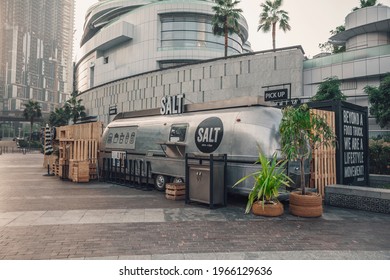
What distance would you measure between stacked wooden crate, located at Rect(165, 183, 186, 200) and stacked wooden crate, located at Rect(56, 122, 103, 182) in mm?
6013

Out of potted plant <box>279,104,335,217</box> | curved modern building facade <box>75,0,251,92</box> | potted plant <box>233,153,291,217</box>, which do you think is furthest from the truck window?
curved modern building facade <box>75,0,251,92</box>

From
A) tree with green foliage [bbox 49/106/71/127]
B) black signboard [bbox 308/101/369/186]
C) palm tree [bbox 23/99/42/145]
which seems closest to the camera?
black signboard [bbox 308/101/369/186]

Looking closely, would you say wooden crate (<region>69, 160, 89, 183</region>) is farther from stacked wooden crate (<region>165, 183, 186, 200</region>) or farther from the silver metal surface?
stacked wooden crate (<region>165, 183, 186, 200</region>)

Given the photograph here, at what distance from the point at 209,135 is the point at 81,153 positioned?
310 inches

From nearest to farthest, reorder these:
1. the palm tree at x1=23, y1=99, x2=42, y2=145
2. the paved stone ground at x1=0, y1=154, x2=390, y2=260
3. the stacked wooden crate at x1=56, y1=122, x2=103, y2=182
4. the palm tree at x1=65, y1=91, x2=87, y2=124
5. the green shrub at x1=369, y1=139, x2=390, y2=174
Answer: the paved stone ground at x1=0, y1=154, x2=390, y2=260, the green shrub at x1=369, y1=139, x2=390, y2=174, the stacked wooden crate at x1=56, y1=122, x2=103, y2=182, the palm tree at x1=65, y1=91, x2=87, y2=124, the palm tree at x1=23, y1=99, x2=42, y2=145

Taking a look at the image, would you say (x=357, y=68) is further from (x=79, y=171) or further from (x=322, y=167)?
(x=79, y=171)

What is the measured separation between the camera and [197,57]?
49625mm

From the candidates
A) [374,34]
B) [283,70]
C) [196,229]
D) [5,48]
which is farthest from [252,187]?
[5,48]

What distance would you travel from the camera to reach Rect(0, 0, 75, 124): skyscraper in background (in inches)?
5285

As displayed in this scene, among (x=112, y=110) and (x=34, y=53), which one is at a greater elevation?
(x=34, y=53)

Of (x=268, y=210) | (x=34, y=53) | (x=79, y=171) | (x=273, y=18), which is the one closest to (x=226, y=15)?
(x=273, y=18)

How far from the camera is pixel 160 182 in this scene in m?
11.7

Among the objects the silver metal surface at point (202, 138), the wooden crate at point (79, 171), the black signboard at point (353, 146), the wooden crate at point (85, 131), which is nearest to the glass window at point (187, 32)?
the wooden crate at point (85, 131)

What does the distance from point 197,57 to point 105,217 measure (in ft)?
150
